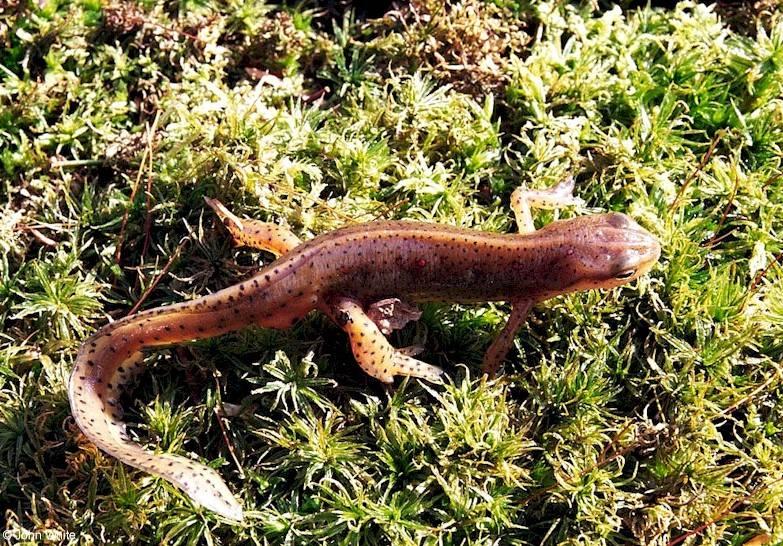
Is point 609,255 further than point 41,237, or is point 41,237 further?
point 41,237

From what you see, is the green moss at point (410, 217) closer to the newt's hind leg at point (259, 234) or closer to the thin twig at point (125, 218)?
the thin twig at point (125, 218)

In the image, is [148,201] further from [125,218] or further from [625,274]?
[625,274]

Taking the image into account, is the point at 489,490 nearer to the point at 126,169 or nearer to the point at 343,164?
the point at 343,164

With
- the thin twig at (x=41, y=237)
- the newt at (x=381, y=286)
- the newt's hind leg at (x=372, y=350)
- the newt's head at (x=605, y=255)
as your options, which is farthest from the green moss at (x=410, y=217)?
the newt's head at (x=605, y=255)

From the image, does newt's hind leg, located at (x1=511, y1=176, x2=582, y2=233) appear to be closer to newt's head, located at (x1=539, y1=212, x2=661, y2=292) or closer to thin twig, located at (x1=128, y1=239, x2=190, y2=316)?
newt's head, located at (x1=539, y1=212, x2=661, y2=292)

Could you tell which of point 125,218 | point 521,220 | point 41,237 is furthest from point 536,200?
point 41,237

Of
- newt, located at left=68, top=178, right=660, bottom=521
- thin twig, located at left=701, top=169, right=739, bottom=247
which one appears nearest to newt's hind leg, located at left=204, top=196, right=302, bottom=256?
newt, located at left=68, top=178, right=660, bottom=521
